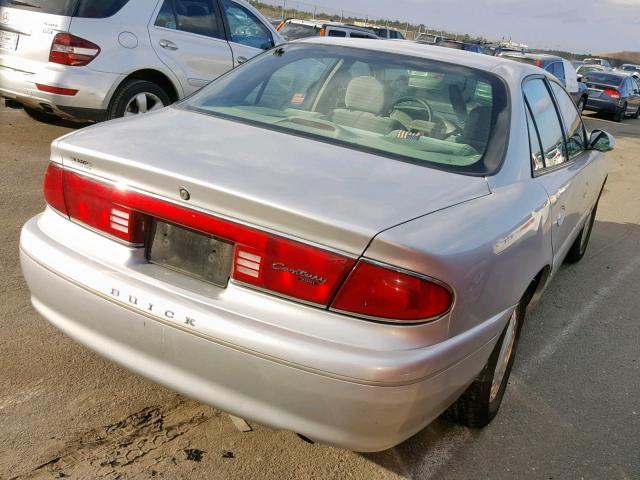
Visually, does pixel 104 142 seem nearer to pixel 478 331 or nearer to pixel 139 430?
pixel 139 430

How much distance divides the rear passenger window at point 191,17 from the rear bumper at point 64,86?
3.26 ft

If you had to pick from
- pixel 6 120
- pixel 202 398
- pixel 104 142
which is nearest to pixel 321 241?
pixel 202 398

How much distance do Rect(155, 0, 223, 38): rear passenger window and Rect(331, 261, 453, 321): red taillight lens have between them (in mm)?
5720

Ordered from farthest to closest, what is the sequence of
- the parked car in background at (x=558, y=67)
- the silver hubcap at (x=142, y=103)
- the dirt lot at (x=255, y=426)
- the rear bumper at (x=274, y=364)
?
1. the parked car in background at (x=558, y=67)
2. the silver hubcap at (x=142, y=103)
3. the dirt lot at (x=255, y=426)
4. the rear bumper at (x=274, y=364)

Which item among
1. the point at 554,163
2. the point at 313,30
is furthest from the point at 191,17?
the point at 313,30

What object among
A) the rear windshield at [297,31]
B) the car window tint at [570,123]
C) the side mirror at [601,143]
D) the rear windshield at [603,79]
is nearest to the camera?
the car window tint at [570,123]

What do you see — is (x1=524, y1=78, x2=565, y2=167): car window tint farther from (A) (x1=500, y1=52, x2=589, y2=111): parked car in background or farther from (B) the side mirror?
(A) (x1=500, y1=52, x2=589, y2=111): parked car in background

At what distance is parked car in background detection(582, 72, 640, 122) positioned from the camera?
19359mm

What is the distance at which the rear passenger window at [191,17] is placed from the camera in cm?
706

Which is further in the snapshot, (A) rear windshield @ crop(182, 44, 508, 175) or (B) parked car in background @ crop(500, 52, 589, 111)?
(B) parked car in background @ crop(500, 52, 589, 111)

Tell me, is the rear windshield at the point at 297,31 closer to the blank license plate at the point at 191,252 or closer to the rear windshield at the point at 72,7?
the rear windshield at the point at 72,7

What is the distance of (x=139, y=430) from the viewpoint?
8.77ft

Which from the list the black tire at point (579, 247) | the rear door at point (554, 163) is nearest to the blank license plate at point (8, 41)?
the rear door at point (554, 163)

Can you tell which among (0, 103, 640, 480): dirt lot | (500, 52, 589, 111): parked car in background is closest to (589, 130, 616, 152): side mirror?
(0, 103, 640, 480): dirt lot
